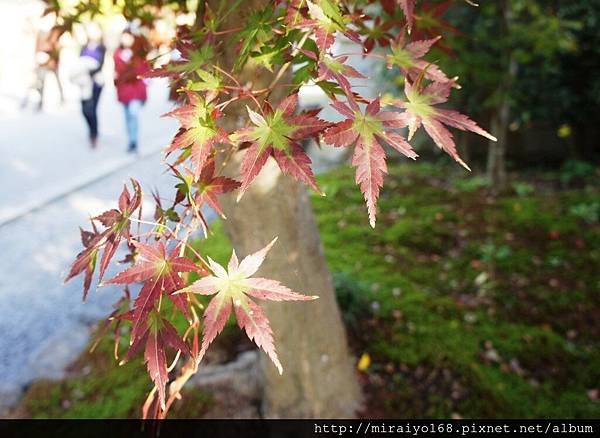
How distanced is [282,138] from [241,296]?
0.98 feet

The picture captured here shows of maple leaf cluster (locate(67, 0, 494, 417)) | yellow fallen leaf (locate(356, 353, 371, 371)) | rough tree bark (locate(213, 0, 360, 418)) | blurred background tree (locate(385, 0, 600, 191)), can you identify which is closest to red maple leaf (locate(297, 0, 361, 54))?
maple leaf cluster (locate(67, 0, 494, 417))

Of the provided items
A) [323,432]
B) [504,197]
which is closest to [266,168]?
[323,432]

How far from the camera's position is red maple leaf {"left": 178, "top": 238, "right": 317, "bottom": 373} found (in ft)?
2.69

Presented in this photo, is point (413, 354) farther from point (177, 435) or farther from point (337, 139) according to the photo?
point (337, 139)

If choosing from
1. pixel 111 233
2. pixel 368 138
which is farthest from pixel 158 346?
pixel 368 138

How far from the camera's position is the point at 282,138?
852mm

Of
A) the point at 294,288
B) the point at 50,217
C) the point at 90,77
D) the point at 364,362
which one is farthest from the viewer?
the point at 90,77

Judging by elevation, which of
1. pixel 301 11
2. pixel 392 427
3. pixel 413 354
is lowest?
pixel 413 354

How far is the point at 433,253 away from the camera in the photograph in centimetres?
364

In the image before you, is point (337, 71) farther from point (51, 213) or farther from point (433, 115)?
point (51, 213)

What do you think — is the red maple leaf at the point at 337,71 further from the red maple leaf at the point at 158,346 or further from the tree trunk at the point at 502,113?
the tree trunk at the point at 502,113

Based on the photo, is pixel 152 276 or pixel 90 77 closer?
pixel 152 276

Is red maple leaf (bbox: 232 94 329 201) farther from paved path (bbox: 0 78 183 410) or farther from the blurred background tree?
the blurred background tree

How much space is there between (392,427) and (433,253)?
6.19 feet
